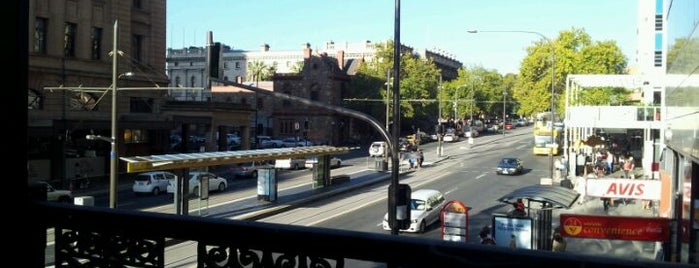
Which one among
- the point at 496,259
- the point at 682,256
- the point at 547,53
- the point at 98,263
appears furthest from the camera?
the point at 547,53

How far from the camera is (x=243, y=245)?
3.27m

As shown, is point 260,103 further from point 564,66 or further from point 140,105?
point 140,105

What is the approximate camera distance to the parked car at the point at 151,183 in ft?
108

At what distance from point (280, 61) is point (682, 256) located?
96923mm

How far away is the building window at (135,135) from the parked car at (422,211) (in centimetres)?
2328

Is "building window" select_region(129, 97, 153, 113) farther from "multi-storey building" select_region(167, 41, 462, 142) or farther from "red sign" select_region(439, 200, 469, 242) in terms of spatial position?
"red sign" select_region(439, 200, 469, 242)

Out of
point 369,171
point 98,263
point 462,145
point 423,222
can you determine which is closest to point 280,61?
point 462,145

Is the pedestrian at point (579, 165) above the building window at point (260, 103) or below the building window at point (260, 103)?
below

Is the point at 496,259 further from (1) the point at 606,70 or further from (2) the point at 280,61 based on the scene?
(2) the point at 280,61

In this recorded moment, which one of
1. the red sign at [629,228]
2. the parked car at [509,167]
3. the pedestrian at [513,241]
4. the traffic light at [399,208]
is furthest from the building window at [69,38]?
the red sign at [629,228]

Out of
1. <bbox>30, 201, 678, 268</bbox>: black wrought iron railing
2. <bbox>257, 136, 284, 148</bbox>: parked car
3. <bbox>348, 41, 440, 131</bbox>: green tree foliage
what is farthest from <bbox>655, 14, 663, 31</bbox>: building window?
<bbox>30, 201, 678, 268</bbox>: black wrought iron railing

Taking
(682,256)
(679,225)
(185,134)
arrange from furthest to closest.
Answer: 1. (185,134)
2. (679,225)
3. (682,256)

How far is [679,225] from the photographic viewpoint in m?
15.2

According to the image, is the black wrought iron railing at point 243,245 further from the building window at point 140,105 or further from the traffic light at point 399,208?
the building window at point 140,105
